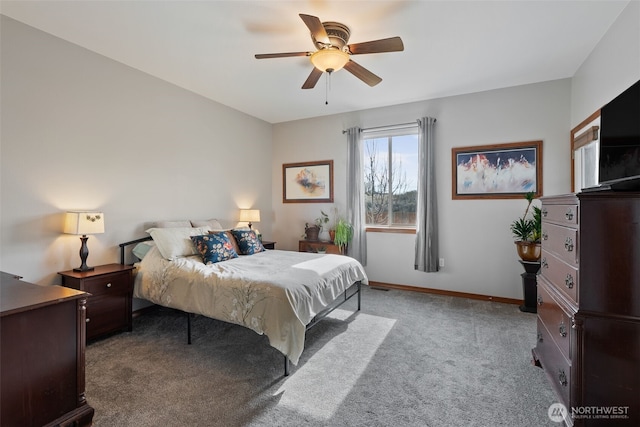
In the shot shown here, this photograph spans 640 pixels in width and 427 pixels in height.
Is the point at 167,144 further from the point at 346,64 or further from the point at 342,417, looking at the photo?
the point at 342,417

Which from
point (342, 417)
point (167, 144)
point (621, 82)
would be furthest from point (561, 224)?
point (167, 144)

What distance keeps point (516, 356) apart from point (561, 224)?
134cm

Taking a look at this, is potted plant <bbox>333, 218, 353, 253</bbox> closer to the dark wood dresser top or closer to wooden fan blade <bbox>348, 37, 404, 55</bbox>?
wooden fan blade <bbox>348, 37, 404, 55</bbox>

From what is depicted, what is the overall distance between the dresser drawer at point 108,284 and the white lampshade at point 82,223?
1.51 ft

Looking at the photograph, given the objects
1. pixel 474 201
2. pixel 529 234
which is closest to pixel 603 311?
pixel 529 234

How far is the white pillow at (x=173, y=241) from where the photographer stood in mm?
3195

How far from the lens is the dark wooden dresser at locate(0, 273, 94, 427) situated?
4.45ft

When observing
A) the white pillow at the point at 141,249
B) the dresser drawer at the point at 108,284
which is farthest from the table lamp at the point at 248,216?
the dresser drawer at the point at 108,284

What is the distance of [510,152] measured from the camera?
12.9 feet

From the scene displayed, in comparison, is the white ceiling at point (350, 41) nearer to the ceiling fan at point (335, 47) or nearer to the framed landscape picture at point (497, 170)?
the ceiling fan at point (335, 47)

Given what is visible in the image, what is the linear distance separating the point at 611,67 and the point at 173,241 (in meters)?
4.62

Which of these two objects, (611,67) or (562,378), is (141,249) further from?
(611,67)

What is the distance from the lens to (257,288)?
2385 millimetres

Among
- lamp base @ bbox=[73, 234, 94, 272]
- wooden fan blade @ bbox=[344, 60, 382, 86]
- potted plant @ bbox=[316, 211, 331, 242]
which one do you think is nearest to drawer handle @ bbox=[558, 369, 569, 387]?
wooden fan blade @ bbox=[344, 60, 382, 86]
